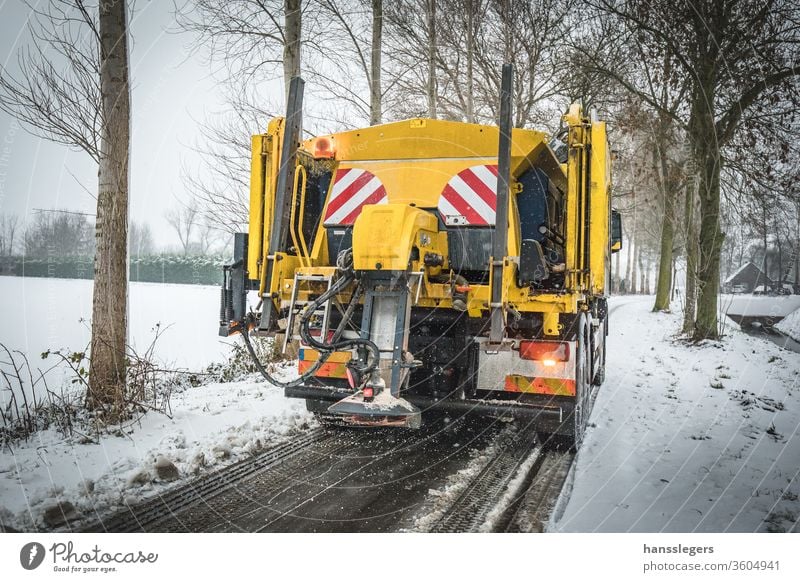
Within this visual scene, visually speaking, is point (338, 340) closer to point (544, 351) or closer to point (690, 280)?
point (544, 351)

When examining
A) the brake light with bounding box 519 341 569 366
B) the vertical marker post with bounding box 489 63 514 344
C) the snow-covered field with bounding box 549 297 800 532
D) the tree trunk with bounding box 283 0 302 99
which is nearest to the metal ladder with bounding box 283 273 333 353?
the vertical marker post with bounding box 489 63 514 344

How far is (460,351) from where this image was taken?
12.7 feet

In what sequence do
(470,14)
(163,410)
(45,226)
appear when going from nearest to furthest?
(45,226)
(163,410)
(470,14)

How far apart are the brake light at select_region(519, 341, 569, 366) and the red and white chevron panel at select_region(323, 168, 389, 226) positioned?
155 cm

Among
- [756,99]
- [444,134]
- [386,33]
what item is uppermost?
[386,33]

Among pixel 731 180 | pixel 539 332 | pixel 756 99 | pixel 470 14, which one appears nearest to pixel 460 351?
pixel 539 332

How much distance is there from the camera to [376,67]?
8.55 metres

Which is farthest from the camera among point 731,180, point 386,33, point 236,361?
point 386,33

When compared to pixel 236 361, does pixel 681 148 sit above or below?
above

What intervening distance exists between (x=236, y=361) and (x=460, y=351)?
13.7 feet

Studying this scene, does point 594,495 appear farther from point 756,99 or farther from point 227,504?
point 756,99

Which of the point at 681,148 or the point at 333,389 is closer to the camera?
the point at 333,389

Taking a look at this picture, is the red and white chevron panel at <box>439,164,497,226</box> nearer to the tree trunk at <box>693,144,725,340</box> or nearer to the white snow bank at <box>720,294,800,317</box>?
the white snow bank at <box>720,294,800,317</box>

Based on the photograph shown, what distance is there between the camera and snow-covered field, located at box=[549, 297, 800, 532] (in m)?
2.69
